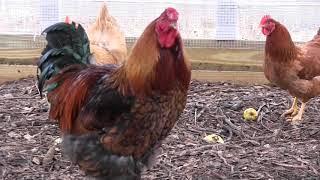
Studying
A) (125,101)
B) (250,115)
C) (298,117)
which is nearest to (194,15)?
(250,115)

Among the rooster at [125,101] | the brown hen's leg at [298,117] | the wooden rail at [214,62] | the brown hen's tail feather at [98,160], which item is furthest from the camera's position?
the wooden rail at [214,62]

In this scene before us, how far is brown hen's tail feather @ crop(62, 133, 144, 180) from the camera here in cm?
335

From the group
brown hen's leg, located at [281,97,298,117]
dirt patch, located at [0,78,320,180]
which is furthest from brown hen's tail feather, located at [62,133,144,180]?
brown hen's leg, located at [281,97,298,117]

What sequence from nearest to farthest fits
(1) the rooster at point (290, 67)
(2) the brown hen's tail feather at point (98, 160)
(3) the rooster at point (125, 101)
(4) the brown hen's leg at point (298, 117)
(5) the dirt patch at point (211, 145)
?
(3) the rooster at point (125, 101) < (2) the brown hen's tail feather at point (98, 160) < (5) the dirt patch at point (211, 145) < (4) the brown hen's leg at point (298, 117) < (1) the rooster at point (290, 67)

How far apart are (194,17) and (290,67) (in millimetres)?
1442

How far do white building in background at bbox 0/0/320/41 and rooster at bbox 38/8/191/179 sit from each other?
263 cm

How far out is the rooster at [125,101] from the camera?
3211 millimetres

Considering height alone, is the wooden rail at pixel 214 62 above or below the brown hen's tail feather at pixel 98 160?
above

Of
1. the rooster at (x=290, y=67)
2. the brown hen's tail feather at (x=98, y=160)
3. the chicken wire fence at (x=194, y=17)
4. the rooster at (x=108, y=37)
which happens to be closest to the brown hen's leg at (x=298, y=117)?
the rooster at (x=290, y=67)

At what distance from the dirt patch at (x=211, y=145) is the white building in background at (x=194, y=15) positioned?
67cm

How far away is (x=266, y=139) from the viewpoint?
466 centimetres

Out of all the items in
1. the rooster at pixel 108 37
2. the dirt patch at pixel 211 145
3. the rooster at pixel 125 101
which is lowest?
the dirt patch at pixel 211 145

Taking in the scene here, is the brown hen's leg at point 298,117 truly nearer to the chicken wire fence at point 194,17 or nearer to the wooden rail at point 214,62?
the wooden rail at point 214,62

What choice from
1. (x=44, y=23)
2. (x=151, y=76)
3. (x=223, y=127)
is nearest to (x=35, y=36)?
(x=44, y=23)
